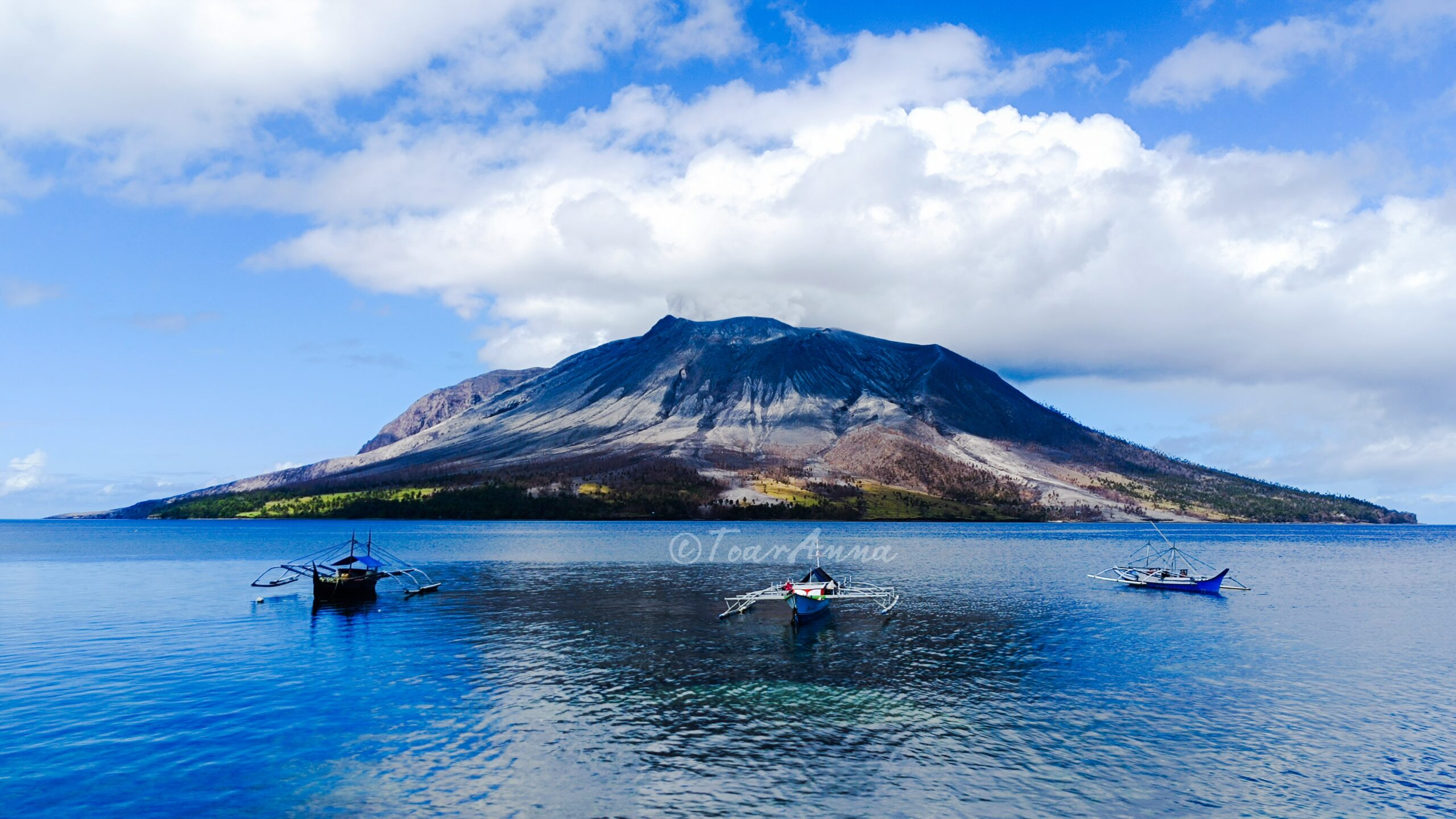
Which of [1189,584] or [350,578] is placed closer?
[350,578]

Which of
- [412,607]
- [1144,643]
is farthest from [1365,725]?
[412,607]

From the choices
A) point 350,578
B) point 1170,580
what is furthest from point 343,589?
point 1170,580

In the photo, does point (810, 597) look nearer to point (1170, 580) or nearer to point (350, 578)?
point (350, 578)

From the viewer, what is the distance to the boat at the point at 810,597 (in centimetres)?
7300

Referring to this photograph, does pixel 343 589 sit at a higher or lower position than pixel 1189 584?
higher

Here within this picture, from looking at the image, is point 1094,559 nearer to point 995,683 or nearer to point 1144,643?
point 1144,643

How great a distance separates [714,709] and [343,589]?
60.0 meters

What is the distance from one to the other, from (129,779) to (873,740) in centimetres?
3116

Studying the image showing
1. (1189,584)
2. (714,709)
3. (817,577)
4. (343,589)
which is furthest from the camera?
(1189,584)

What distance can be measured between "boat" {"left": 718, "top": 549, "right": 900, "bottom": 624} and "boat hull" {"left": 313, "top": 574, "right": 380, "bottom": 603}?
3830 centimetres

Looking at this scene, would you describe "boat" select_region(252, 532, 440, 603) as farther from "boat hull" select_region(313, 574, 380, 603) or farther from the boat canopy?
the boat canopy

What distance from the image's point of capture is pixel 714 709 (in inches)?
1763

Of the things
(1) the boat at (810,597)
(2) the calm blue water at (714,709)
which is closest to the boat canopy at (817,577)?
(1) the boat at (810,597)

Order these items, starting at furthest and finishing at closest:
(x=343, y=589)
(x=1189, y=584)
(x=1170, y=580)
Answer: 1. (x=1170, y=580)
2. (x=1189, y=584)
3. (x=343, y=589)
